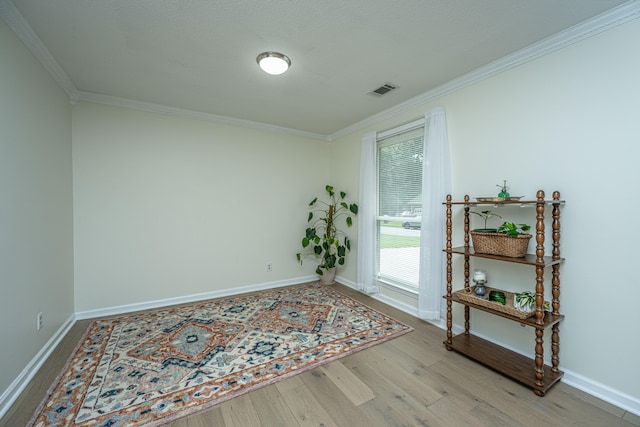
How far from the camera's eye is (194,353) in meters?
2.32

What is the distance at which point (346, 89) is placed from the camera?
2.87m

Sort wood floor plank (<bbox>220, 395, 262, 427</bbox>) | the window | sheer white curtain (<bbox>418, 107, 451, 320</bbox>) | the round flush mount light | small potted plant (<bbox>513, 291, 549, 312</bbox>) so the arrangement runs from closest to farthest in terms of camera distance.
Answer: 1. wood floor plank (<bbox>220, 395, 262, 427</bbox>)
2. small potted plant (<bbox>513, 291, 549, 312</bbox>)
3. the round flush mount light
4. sheer white curtain (<bbox>418, 107, 451, 320</bbox>)
5. the window

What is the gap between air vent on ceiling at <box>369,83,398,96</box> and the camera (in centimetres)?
278

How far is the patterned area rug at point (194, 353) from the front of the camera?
1720mm

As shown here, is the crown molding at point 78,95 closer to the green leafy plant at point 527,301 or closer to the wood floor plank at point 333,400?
the wood floor plank at point 333,400

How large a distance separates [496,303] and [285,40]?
2653 millimetres

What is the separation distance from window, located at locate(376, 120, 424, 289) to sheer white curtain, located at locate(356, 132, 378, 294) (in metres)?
0.10

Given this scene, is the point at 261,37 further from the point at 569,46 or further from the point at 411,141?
the point at 569,46

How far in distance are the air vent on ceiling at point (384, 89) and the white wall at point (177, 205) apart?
69.5 inches

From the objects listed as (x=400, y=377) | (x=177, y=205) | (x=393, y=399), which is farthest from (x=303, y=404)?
(x=177, y=205)

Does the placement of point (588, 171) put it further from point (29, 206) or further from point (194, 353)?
point (29, 206)

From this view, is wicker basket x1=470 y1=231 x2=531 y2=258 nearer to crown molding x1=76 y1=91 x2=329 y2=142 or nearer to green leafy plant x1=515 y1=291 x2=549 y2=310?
green leafy plant x1=515 y1=291 x2=549 y2=310

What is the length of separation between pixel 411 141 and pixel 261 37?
6.82 feet

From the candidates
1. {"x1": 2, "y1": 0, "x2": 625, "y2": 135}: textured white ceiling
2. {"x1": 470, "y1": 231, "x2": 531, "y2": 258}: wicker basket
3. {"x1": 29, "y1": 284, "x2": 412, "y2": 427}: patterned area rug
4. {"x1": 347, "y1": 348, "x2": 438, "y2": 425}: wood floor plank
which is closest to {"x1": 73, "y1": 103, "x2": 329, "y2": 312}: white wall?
{"x1": 29, "y1": 284, "x2": 412, "y2": 427}: patterned area rug
